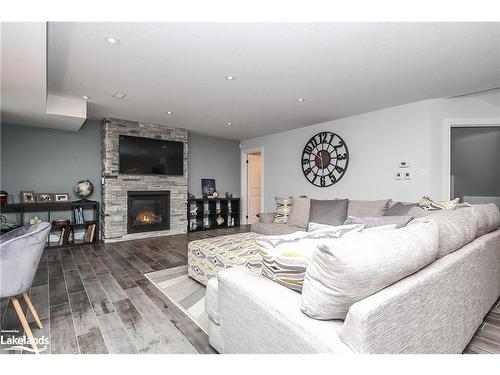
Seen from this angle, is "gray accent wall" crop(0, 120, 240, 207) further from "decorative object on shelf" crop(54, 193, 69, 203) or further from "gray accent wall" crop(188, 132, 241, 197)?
"gray accent wall" crop(188, 132, 241, 197)

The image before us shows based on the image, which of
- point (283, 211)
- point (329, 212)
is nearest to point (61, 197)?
point (283, 211)

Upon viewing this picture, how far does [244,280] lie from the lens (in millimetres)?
1268

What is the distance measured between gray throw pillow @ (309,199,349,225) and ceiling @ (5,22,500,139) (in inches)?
59.0

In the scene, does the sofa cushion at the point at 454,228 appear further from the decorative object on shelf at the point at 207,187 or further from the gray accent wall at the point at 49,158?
the gray accent wall at the point at 49,158

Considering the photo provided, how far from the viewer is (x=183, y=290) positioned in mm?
2459

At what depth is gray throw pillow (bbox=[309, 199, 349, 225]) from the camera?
3676mm

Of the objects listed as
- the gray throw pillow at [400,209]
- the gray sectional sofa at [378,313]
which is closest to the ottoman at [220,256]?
the gray sectional sofa at [378,313]

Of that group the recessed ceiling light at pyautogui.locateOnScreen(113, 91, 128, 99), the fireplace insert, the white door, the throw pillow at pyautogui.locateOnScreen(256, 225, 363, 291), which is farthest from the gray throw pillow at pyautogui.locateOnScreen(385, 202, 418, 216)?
the fireplace insert

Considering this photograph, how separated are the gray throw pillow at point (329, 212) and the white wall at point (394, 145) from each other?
0.68 metres

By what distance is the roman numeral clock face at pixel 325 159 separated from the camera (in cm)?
→ 445

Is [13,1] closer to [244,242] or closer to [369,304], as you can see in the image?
[369,304]
